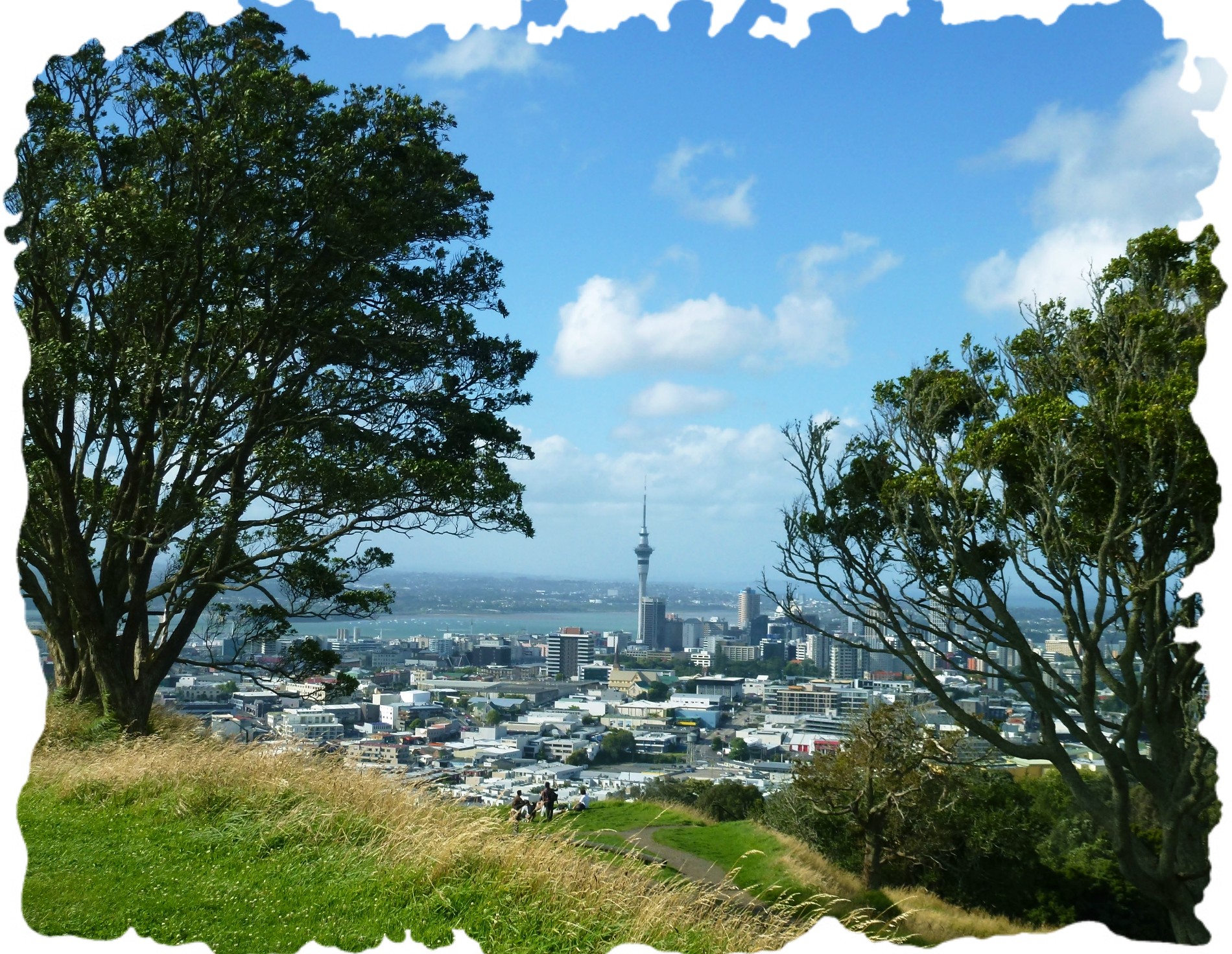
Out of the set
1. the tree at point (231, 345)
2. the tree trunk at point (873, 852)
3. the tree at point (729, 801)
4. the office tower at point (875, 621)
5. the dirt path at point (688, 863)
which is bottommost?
the tree trunk at point (873, 852)

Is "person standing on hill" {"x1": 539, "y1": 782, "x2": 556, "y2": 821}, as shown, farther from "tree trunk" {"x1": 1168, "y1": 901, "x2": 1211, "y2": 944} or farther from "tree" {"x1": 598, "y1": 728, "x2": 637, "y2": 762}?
"tree trunk" {"x1": 1168, "y1": 901, "x2": 1211, "y2": 944}

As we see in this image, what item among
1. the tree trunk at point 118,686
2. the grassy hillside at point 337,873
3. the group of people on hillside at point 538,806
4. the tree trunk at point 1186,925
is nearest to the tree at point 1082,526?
the tree trunk at point 1186,925

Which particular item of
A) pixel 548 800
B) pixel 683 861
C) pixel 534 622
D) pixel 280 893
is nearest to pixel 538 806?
pixel 548 800

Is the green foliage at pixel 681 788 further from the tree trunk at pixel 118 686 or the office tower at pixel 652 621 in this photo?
the tree trunk at pixel 118 686

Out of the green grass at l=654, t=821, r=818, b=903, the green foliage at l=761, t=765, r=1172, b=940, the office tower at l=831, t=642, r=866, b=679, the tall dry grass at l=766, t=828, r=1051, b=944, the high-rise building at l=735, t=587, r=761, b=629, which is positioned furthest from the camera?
the high-rise building at l=735, t=587, r=761, b=629

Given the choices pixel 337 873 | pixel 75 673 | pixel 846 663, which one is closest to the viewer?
pixel 337 873

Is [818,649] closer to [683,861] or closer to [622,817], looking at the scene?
[622,817]

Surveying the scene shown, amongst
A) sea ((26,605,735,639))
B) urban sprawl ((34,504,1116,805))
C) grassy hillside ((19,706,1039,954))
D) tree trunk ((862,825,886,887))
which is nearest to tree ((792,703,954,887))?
tree trunk ((862,825,886,887))
